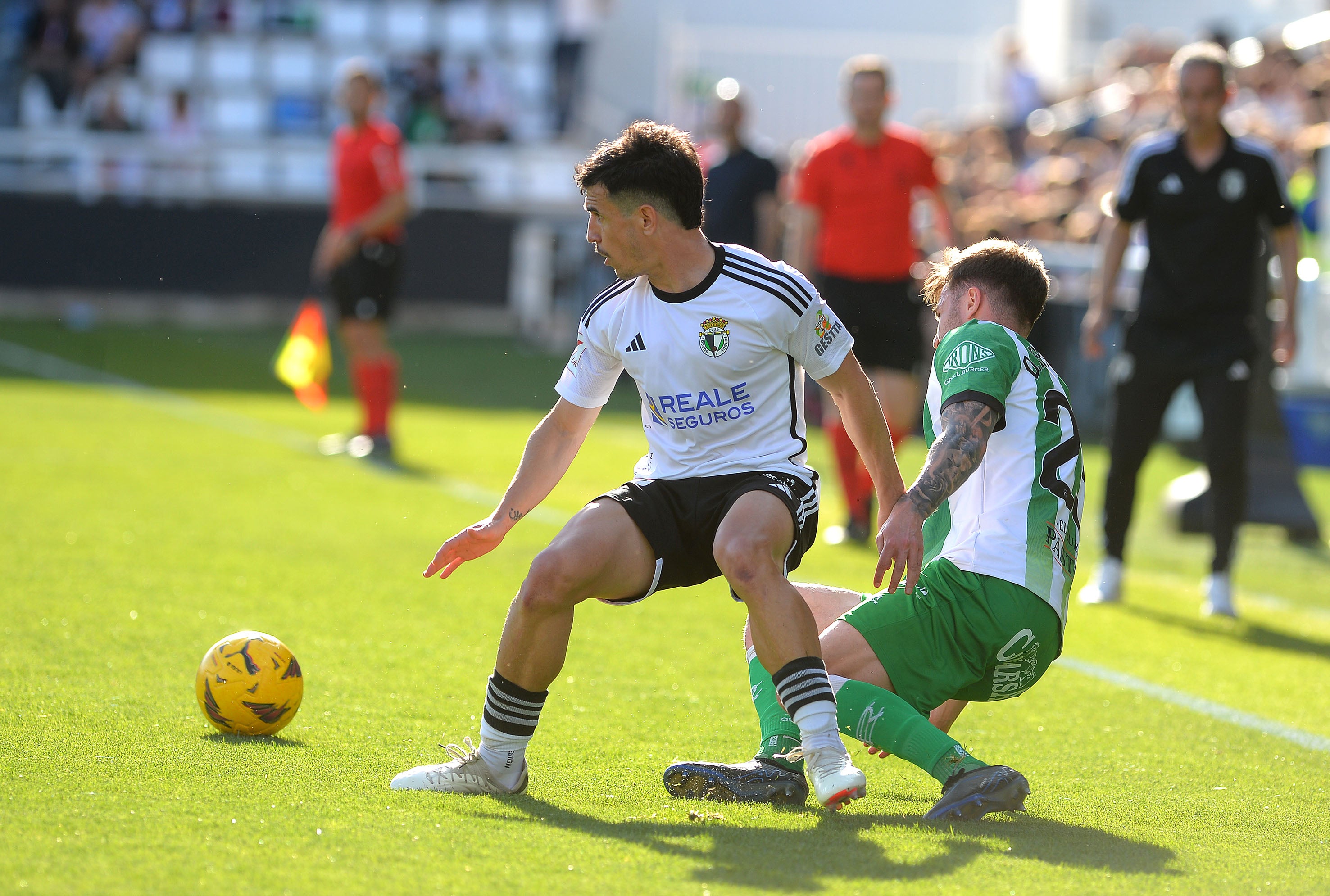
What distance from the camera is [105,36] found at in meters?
26.0

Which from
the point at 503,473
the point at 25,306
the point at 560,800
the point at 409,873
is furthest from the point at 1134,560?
the point at 25,306

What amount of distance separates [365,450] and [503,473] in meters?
A: 1.04

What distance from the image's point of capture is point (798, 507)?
3730 mm

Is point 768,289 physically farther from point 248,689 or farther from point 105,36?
point 105,36

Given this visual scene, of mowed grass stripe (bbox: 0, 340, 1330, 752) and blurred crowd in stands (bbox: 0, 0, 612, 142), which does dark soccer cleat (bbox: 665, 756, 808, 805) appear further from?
blurred crowd in stands (bbox: 0, 0, 612, 142)

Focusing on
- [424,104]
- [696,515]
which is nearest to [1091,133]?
[424,104]

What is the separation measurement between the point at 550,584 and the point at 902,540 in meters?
0.81

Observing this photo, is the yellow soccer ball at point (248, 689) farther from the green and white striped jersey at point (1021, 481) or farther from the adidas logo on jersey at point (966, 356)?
the adidas logo on jersey at point (966, 356)

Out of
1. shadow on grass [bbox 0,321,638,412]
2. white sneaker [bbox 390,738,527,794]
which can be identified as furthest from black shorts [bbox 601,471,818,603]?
shadow on grass [bbox 0,321,638,412]

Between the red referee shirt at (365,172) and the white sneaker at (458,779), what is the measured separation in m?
7.22

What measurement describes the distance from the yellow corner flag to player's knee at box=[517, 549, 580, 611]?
6901 mm

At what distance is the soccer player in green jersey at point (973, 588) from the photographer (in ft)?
11.7

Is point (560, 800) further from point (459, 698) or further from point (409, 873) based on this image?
point (459, 698)

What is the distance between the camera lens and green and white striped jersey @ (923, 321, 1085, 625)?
12.0 feet
